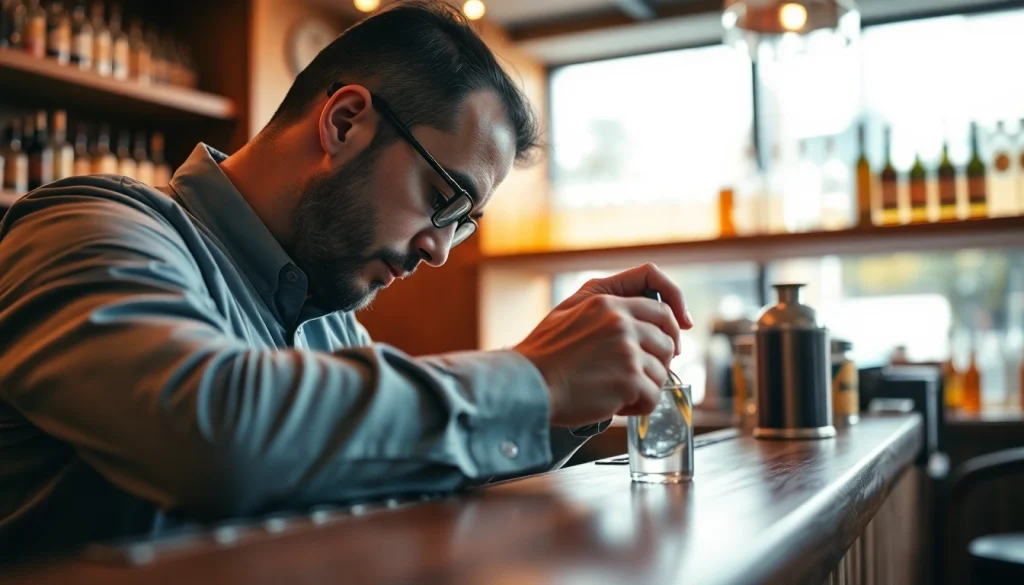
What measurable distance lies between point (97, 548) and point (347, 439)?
0.24 m

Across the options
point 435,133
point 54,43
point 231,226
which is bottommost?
point 231,226

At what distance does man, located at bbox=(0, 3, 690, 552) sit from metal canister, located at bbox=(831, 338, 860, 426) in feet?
3.04

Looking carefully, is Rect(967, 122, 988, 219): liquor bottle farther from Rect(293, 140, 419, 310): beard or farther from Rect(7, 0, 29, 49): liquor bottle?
Rect(7, 0, 29, 49): liquor bottle

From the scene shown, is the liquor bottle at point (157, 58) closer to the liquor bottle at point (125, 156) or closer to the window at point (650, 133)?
the liquor bottle at point (125, 156)

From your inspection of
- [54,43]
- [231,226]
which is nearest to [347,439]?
[231,226]

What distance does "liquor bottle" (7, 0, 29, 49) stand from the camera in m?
3.09

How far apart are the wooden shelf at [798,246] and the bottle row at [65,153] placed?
1.40 meters

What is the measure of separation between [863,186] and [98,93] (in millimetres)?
2707

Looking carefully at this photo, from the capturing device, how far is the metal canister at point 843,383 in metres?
1.98

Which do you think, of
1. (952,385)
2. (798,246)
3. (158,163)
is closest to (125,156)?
(158,163)

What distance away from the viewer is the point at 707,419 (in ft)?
10.6

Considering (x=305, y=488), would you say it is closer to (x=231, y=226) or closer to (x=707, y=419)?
(x=231, y=226)

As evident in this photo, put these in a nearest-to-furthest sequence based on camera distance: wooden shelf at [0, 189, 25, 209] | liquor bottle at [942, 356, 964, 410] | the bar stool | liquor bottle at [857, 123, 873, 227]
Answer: the bar stool → wooden shelf at [0, 189, 25, 209] → liquor bottle at [857, 123, 873, 227] → liquor bottle at [942, 356, 964, 410]

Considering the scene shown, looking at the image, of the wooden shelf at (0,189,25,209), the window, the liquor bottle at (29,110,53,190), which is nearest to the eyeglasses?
the wooden shelf at (0,189,25,209)
